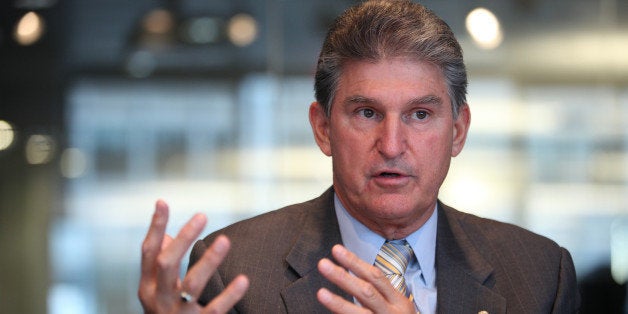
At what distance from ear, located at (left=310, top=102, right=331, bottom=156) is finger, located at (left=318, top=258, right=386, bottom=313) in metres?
0.61

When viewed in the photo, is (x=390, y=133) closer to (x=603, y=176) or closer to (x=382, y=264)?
(x=382, y=264)

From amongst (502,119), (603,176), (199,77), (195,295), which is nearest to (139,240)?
(199,77)

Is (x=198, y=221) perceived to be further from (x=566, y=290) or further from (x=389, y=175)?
(x=566, y=290)

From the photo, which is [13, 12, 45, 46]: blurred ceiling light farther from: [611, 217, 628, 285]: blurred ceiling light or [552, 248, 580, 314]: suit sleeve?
[552, 248, 580, 314]: suit sleeve

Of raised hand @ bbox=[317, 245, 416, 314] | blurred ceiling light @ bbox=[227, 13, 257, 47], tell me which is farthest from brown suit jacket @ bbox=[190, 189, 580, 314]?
blurred ceiling light @ bbox=[227, 13, 257, 47]

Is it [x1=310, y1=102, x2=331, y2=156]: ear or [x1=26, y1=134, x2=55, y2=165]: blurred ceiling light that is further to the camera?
[x1=26, y1=134, x2=55, y2=165]: blurred ceiling light

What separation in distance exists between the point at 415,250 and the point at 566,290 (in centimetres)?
41

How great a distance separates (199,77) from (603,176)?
2.34 metres

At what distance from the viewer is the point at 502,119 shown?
17.7 feet

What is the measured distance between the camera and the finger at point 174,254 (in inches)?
75.3

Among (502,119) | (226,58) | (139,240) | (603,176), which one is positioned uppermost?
(226,58)

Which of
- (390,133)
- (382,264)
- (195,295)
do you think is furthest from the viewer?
(382,264)

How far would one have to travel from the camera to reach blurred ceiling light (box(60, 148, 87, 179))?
5.38m

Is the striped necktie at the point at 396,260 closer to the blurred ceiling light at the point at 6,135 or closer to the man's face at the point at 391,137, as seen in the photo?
the man's face at the point at 391,137
